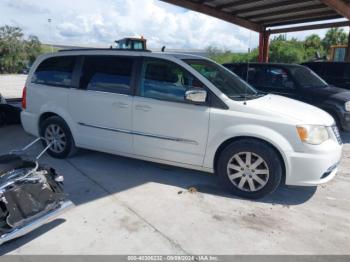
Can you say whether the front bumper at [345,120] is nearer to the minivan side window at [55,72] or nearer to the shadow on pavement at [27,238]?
the minivan side window at [55,72]

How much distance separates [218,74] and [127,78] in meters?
1.33

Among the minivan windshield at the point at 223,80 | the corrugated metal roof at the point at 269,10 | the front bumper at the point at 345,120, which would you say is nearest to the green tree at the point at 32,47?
the corrugated metal roof at the point at 269,10

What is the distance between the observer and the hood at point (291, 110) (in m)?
3.96

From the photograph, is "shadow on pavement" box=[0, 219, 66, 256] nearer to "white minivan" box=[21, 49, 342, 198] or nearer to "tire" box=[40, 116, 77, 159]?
"white minivan" box=[21, 49, 342, 198]

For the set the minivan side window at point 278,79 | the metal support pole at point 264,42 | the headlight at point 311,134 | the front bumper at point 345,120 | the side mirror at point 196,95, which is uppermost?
the metal support pole at point 264,42

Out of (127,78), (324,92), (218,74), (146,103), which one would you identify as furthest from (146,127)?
(324,92)

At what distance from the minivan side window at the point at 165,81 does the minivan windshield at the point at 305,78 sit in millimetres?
3772

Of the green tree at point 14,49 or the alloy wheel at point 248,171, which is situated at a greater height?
the green tree at point 14,49

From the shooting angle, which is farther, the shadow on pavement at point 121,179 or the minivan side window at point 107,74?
the minivan side window at point 107,74

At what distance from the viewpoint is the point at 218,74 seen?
4.70m

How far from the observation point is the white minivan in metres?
3.92

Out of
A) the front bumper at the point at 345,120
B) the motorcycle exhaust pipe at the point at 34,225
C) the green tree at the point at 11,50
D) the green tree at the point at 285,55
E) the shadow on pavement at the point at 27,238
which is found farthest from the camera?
the green tree at the point at 11,50

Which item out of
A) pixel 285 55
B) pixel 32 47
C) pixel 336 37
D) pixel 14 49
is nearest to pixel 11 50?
pixel 14 49

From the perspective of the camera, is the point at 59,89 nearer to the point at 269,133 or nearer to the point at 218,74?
the point at 218,74
